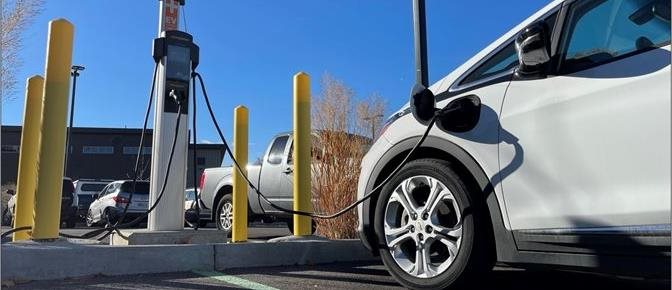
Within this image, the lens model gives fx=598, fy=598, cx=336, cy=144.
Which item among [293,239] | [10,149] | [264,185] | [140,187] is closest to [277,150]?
[264,185]

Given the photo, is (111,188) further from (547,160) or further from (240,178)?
(547,160)

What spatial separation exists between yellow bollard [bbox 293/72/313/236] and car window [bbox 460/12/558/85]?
253cm

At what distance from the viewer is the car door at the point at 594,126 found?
2.80 m

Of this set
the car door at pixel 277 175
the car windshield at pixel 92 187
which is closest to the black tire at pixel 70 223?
the car windshield at pixel 92 187

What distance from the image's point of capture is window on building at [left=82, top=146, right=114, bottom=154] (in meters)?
45.1

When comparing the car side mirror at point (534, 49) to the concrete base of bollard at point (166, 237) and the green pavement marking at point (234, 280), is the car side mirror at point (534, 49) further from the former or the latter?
the concrete base of bollard at point (166, 237)

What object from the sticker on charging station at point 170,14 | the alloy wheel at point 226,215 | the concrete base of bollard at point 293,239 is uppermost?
the sticker on charging station at point 170,14

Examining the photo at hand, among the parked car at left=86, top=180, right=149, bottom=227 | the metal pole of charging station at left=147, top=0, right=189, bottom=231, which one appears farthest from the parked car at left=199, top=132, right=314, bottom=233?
the parked car at left=86, top=180, right=149, bottom=227

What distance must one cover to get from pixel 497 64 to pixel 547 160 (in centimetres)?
78

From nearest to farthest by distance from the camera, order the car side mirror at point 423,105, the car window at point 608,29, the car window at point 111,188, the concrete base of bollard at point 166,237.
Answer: the car window at point 608,29, the car side mirror at point 423,105, the concrete base of bollard at point 166,237, the car window at point 111,188

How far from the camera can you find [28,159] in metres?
5.50

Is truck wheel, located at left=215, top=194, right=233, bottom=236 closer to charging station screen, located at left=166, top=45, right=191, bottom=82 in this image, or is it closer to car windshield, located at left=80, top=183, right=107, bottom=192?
charging station screen, located at left=166, top=45, right=191, bottom=82

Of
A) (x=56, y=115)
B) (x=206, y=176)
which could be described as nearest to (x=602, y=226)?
(x=56, y=115)

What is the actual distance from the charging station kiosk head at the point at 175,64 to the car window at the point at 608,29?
11.7ft
